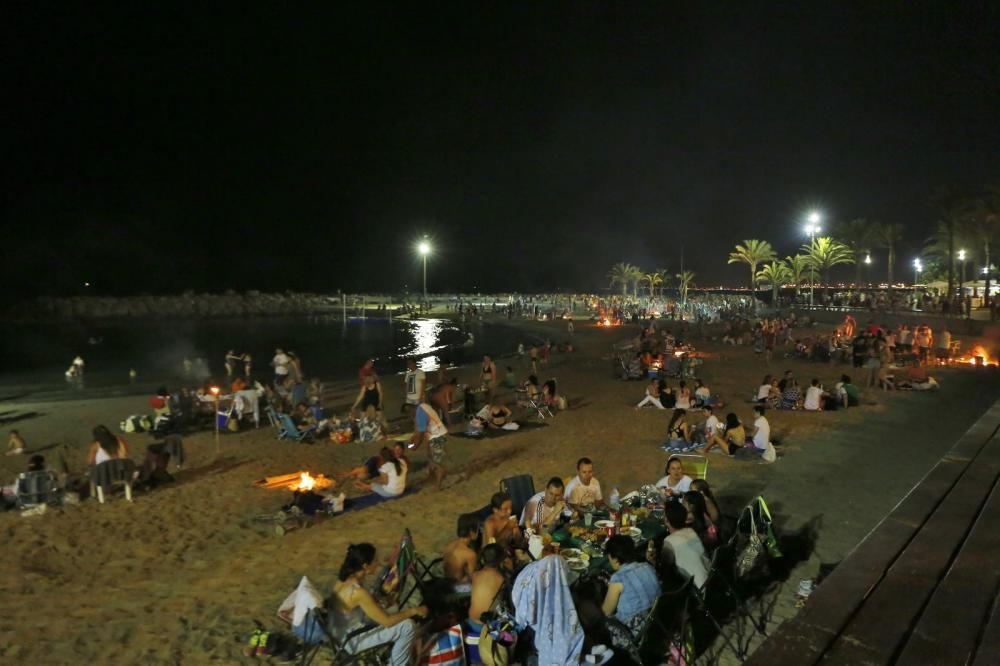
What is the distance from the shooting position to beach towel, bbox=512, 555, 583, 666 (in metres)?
4.10

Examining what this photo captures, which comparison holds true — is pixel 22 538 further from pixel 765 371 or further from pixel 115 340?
pixel 115 340

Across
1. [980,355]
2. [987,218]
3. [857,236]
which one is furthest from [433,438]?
[857,236]

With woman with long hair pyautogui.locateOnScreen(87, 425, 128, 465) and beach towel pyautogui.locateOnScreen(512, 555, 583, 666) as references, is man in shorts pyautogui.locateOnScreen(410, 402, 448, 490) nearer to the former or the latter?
woman with long hair pyautogui.locateOnScreen(87, 425, 128, 465)

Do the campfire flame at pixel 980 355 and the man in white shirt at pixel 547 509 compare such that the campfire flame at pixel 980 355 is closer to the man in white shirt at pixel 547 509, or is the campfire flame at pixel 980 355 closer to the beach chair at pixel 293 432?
the man in white shirt at pixel 547 509

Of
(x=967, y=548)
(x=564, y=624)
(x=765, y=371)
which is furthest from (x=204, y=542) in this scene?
(x=765, y=371)

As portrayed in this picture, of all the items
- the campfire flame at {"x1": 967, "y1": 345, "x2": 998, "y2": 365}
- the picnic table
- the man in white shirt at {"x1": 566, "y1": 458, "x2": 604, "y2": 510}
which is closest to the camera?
the picnic table

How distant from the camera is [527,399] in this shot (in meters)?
15.0

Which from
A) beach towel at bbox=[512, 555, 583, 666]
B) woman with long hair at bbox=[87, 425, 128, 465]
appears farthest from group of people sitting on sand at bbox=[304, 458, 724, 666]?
woman with long hair at bbox=[87, 425, 128, 465]

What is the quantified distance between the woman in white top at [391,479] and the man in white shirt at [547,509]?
2.85m

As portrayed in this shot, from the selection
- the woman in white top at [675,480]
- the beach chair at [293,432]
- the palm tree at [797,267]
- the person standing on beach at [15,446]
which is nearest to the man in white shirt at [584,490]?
the woman in white top at [675,480]

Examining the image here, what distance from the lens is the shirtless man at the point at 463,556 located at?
536cm

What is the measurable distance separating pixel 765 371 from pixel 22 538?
794 inches

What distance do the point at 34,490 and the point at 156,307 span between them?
8819 centimetres

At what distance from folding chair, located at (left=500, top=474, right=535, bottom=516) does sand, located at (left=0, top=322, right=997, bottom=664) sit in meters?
0.98
